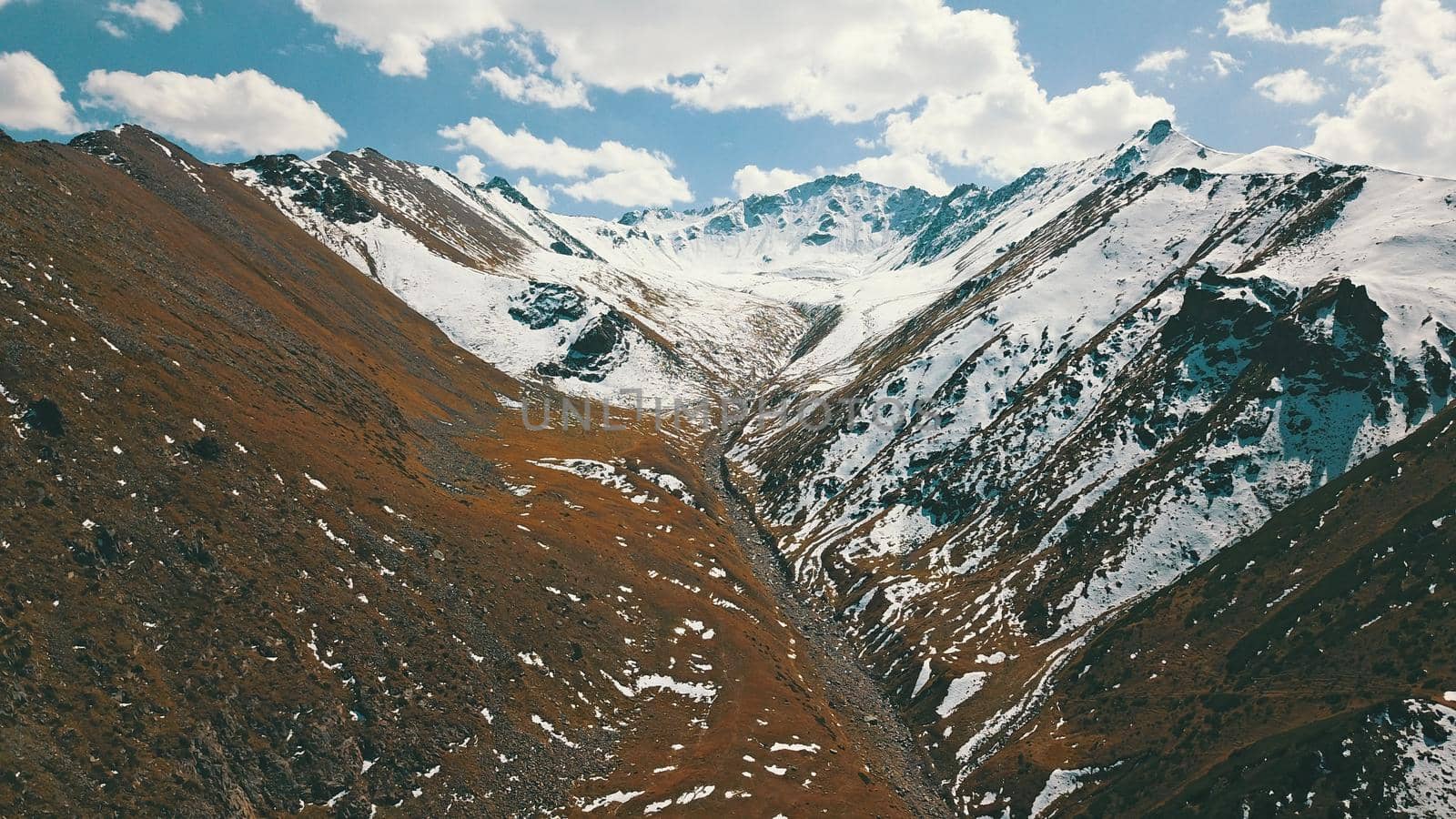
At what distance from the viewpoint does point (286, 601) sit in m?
54.2

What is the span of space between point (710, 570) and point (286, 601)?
2526 inches

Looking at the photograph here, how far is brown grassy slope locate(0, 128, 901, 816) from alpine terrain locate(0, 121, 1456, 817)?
327 millimetres

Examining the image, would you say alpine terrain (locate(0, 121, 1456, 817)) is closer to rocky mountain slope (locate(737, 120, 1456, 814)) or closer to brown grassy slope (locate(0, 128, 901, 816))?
brown grassy slope (locate(0, 128, 901, 816))

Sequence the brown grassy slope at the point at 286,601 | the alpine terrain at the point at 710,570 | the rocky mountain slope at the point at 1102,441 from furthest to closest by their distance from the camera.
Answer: the rocky mountain slope at the point at 1102,441
the alpine terrain at the point at 710,570
the brown grassy slope at the point at 286,601

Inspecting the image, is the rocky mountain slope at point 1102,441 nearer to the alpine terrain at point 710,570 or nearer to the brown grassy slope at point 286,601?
the alpine terrain at point 710,570

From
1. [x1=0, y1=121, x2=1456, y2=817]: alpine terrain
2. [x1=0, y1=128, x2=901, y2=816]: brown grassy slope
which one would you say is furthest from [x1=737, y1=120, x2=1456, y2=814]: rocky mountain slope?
[x1=0, y1=128, x2=901, y2=816]: brown grassy slope

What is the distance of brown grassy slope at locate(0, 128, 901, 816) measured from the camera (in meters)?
41.5

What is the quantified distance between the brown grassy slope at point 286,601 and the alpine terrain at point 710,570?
0.33 metres

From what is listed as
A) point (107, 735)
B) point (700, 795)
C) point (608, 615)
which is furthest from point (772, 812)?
point (107, 735)

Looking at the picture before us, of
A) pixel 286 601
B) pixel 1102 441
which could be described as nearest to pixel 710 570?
pixel 286 601

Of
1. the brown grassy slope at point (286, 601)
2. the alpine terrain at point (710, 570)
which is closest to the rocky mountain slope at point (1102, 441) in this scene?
the alpine terrain at point (710, 570)

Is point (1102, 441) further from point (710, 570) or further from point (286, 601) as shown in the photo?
point (286, 601)

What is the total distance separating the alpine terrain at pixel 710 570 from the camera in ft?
155

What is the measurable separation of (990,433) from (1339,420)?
56063 millimetres
